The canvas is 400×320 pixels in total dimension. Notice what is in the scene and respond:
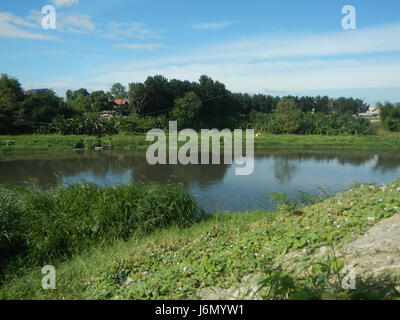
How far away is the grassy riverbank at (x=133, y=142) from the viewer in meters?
24.6

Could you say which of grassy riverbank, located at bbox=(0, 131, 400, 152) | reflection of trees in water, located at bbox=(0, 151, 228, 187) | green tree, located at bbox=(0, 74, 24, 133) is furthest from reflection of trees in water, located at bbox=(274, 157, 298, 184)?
green tree, located at bbox=(0, 74, 24, 133)

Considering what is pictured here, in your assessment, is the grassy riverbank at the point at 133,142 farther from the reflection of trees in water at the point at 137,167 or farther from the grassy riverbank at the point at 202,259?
the grassy riverbank at the point at 202,259

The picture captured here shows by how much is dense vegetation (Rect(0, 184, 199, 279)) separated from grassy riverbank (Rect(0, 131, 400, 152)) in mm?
19524

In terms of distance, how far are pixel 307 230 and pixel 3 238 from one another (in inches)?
196

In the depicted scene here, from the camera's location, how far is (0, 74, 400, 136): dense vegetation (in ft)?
94.9

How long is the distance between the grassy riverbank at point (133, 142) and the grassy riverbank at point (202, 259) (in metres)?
21.4

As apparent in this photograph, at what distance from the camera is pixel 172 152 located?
24.1m

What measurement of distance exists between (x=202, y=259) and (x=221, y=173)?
36.2 feet

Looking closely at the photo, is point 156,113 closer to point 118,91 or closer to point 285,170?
point 118,91

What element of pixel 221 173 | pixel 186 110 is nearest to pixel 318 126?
pixel 186 110

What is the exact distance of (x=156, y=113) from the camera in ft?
120

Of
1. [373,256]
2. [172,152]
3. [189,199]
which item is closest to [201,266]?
[373,256]

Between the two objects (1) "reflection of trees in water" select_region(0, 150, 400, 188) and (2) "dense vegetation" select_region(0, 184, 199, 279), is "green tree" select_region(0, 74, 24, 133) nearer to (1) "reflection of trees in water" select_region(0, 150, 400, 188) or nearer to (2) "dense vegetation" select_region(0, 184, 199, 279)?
(1) "reflection of trees in water" select_region(0, 150, 400, 188)

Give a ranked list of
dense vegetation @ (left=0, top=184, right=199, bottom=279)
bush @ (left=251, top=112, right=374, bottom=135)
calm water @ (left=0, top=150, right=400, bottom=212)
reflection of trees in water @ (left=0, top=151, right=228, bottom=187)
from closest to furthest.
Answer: dense vegetation @ (left=0, top=184, right=199, bottom=279)
calm water @ (left=0, top=150, right=400, bottom=212)
reflection of trees in water @ (left=0, top=151, right=228, bottom=187)
bush @ (left=251, top=112, right=374, bottom=135)
